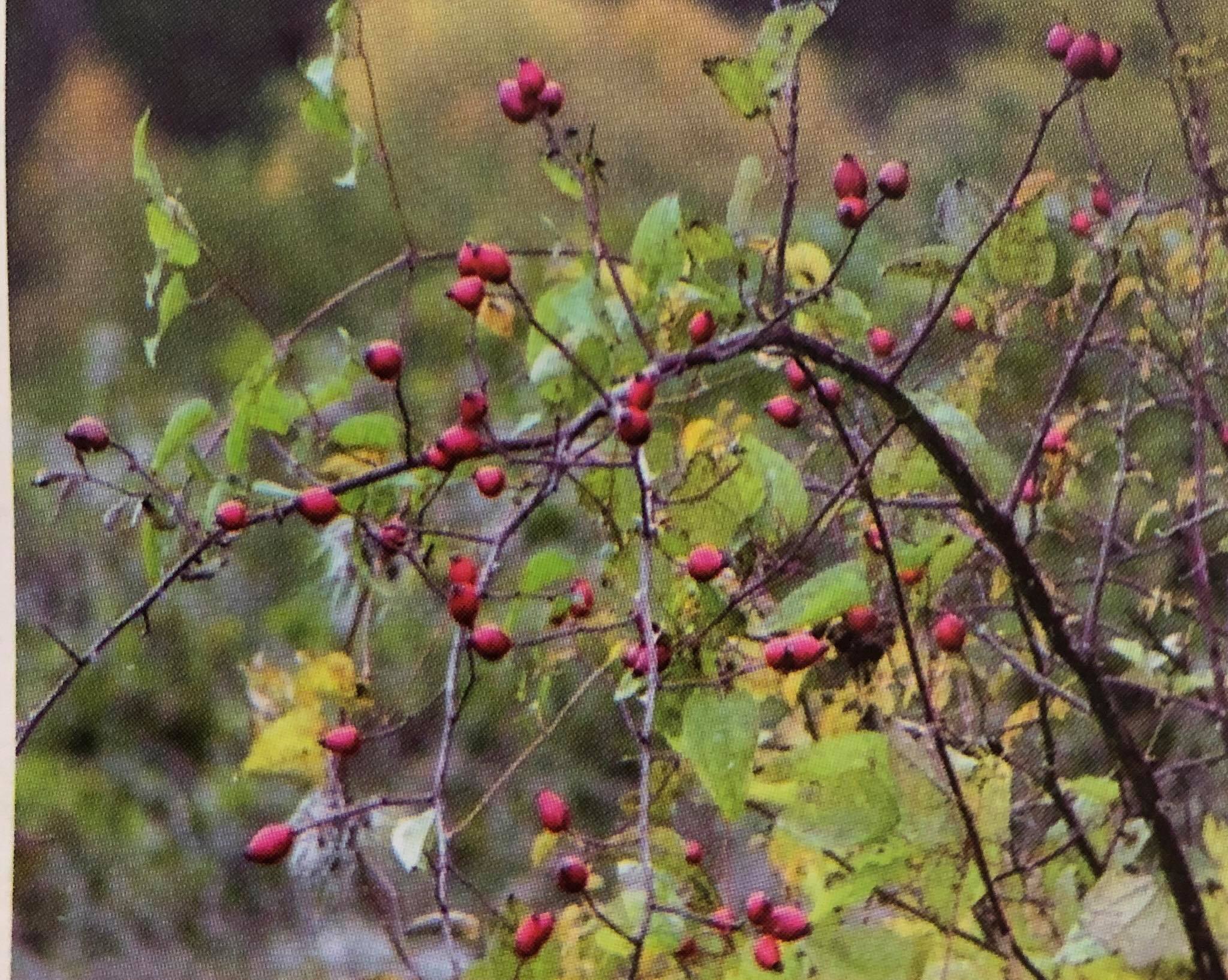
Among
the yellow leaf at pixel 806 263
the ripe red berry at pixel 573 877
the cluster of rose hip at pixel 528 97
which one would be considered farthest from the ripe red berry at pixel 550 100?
the ripe red berry at pixel 573 877

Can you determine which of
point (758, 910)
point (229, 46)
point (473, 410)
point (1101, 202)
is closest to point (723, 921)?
point (758, 910)

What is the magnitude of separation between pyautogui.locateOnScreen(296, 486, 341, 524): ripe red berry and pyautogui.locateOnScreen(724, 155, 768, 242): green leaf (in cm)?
20

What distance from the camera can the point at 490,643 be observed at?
50 centimetres

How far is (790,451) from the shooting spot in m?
0.57

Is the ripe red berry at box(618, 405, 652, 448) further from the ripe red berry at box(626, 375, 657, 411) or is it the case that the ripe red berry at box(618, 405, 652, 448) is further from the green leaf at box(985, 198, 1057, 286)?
the green leaf at box(985, 198, 1057, 286)

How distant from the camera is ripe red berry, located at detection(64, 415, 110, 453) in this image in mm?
614

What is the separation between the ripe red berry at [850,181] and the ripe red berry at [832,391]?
0.26ft

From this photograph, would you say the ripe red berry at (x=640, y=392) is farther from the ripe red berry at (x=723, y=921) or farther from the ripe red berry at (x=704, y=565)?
the ripe red berry at (x=723, y=921)

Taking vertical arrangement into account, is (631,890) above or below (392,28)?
below

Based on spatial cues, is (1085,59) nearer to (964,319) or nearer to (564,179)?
(964,319)

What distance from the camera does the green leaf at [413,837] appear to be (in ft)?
1.66

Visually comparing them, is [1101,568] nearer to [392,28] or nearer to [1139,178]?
[1139,178]

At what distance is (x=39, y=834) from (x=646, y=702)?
1.19 feet

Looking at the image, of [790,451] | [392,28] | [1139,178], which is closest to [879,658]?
[790,451]
